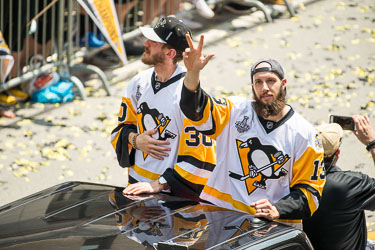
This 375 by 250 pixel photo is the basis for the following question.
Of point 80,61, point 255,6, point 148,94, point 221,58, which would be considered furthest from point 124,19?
point 148,94

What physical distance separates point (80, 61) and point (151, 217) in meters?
6.67

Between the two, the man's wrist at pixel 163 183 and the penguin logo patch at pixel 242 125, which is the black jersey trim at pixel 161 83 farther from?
the penguin logo patch at pixel 242 125

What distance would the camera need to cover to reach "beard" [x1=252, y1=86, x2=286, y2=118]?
405 centimetres

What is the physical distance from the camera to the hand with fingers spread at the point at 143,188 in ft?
Result: 13.2

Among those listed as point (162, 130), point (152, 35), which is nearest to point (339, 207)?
point (162, 130)

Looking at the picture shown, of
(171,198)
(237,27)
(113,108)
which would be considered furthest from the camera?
(237,27)

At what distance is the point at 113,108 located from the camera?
8.59m

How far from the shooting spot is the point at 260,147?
13.2ft

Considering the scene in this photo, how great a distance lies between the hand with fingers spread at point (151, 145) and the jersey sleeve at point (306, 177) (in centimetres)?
98

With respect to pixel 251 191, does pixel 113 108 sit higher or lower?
lower

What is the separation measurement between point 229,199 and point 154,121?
0.82 meters

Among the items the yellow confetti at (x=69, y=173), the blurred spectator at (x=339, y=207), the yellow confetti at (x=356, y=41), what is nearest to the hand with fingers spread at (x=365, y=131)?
the blurred spectator at (x=339, y=207)

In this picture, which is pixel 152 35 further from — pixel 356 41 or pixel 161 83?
pixel 356 41

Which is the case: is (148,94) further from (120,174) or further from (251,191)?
(120,174)
